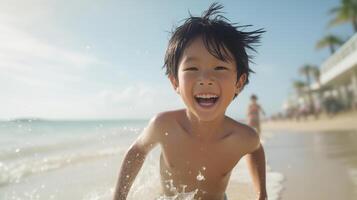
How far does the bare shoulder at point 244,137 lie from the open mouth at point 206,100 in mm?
614

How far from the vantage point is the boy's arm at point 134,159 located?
2875mm

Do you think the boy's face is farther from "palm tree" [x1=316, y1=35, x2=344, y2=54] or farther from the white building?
"palm tree" [x1=316, y1=35, x2=344, y2=54]

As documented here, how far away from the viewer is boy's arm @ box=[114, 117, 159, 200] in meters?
2.88

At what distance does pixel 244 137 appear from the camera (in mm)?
3262

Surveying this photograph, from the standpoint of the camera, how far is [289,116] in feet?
178

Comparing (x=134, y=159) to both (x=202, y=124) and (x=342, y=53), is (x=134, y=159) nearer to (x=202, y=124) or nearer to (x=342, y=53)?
(x=202, y=124)

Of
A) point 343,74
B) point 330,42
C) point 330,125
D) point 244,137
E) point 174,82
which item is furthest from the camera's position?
point 330,42

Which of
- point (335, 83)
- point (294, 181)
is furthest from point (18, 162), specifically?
point (335, 83)

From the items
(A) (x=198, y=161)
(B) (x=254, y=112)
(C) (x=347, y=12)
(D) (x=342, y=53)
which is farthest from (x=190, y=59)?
(C) (x=347, y=12)

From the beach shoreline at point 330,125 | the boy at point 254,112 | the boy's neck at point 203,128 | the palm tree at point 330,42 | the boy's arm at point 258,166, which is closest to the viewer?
the boy's neck at point 203,128

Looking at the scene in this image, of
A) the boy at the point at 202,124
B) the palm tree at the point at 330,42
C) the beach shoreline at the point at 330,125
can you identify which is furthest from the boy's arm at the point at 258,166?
the palm tree at the point at 330,42

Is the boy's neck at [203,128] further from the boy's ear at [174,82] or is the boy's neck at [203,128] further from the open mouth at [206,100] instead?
the open mouth at [206,100]

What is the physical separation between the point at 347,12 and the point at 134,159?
44.1 m

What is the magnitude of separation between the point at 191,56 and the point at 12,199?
4.00 metres
